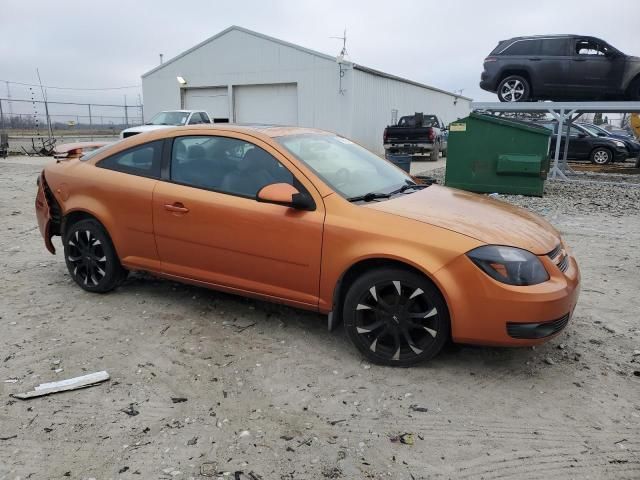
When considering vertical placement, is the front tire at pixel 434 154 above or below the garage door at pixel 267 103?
below

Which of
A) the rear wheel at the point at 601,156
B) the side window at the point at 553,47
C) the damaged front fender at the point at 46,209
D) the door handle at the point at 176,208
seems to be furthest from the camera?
the rear wheel at the point at 601,156

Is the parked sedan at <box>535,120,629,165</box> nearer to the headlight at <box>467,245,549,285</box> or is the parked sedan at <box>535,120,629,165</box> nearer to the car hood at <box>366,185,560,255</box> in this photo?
the car hood at <box>366,185,560,255</box>

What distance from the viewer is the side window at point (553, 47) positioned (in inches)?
463

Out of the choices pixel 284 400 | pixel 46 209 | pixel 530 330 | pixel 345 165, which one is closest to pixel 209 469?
pixel 284 400

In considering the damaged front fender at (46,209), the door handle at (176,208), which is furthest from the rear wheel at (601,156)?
the damaged front fender at (46,209)

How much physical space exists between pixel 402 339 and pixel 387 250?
586 mm

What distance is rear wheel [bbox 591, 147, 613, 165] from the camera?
17.2 meters

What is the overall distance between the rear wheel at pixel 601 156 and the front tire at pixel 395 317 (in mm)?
16947

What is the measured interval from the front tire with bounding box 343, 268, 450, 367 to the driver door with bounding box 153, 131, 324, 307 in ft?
1.08

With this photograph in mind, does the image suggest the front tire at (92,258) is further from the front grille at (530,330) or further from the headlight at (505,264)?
the front grille at (530,330)

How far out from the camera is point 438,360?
3.36 meters

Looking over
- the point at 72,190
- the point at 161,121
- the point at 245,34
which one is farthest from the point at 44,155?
the point at 72,190

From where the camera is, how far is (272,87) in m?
21.7

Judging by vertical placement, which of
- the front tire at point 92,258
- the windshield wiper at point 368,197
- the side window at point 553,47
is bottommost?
the front tire at point 92,258
